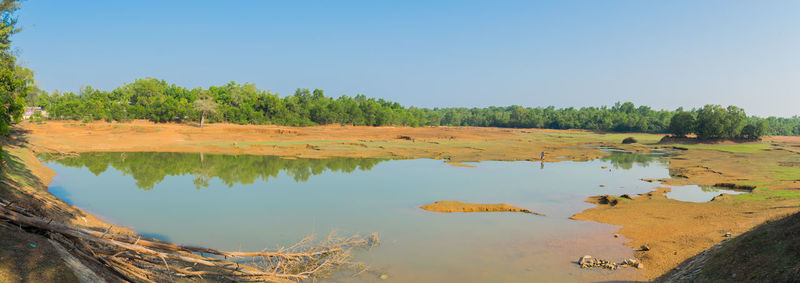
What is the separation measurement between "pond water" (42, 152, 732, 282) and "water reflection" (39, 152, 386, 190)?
132 millimetres

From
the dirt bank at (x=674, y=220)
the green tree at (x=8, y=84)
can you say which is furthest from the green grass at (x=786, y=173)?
the green tree at (x=8, y=84)

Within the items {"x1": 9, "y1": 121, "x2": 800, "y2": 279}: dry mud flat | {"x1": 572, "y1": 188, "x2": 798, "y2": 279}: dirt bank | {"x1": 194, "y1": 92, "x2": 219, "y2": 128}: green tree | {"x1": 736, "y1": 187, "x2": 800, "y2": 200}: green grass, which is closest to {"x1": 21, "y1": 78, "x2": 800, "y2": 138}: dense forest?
{"x1": 194, "y1": 92, "x2": 219, "y2": 128}: green tree

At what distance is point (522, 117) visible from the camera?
145250 millimetres

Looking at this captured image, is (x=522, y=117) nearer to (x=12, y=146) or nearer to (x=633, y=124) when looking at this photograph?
(x=633, y=124)

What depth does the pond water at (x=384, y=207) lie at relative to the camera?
11.5 m

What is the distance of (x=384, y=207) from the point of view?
1847cm

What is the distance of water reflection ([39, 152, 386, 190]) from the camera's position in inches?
1039

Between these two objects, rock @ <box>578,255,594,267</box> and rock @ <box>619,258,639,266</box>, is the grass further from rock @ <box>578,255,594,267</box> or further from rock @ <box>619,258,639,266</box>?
rock @ <box>578,255,594,267</box>

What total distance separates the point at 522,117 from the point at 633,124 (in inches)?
1499

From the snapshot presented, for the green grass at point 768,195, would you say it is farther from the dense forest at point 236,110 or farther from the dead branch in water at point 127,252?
the dense forest at point 236,110

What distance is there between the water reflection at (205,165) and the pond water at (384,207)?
13 cm

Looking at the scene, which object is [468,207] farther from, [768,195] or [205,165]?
[205,165]

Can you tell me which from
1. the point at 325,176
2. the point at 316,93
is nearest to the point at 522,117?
the point at 316,93

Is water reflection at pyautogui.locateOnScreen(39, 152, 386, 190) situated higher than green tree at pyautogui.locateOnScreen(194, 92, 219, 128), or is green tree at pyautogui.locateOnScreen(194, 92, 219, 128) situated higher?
green tree at pyautogui.locateOnScreen(194, 92, 219, 128)
